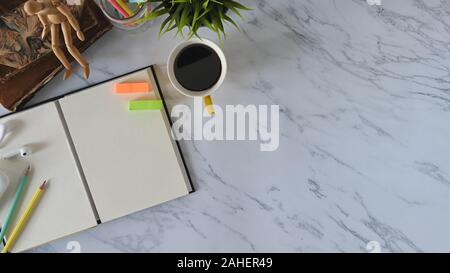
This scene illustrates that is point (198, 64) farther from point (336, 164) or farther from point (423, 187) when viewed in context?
point (423, 187)

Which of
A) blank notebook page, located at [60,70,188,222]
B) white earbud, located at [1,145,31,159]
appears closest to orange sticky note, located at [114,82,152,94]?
blank notebook page, located at [60,70,188,222]

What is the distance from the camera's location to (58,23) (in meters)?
0.66

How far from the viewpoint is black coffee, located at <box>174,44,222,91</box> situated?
70 centimetres

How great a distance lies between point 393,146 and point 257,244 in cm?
26

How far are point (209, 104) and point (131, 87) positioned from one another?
4.8 inches

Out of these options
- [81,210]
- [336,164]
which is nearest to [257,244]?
[336,164]

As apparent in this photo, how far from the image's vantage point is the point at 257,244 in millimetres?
760

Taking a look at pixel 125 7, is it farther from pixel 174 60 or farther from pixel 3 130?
pixel 3 130

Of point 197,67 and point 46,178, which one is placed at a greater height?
point 197,67

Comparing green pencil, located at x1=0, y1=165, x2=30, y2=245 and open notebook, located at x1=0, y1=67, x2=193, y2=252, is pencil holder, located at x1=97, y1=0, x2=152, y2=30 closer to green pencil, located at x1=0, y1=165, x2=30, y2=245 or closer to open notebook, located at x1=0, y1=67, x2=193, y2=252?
open notebook, located at x1=0, y1=67, x2=193, y2=252

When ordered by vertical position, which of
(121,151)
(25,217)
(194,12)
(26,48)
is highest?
(194,12)

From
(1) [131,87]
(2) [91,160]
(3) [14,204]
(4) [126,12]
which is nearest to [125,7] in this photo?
(4) [126,12]

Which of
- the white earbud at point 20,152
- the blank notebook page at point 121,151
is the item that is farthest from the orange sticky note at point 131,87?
the white earbud at point 20,152
